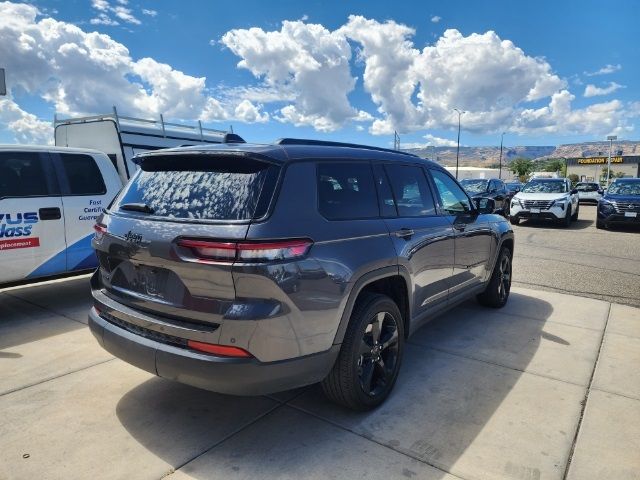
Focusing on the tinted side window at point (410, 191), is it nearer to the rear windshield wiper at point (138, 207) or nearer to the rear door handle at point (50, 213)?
the rear windshield wiper at point (138, 207)

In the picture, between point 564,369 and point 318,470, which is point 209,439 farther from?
point 564,369

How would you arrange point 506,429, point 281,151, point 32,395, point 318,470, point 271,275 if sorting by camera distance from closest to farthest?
1. point 271,275
2. point 318,470
3. point 281,151
4. point 506,429
5. point 32,395

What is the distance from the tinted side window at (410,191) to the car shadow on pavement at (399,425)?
4.40 feet

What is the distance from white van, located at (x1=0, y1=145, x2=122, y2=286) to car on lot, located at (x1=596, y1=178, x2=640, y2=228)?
45.4 feet

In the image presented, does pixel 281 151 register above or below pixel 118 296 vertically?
above

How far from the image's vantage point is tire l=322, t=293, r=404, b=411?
289cm

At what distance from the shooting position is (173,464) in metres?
2.56

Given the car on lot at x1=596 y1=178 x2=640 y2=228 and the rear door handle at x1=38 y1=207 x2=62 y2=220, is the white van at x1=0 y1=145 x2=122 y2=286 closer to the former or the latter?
the rear door handle at x1=38 y1=207 x2=62 y2=220

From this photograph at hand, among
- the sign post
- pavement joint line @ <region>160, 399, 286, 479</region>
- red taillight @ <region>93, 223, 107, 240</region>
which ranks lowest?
pavement joint line @ <region>160, 399, 286, 479</region>

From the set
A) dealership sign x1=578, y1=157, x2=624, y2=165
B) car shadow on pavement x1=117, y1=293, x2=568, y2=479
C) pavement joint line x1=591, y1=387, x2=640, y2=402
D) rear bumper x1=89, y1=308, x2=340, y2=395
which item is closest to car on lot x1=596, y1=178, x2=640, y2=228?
car shadow on pavement x1=117, y1=293, x2=568, y2=479

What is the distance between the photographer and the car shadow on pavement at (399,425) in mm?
2613

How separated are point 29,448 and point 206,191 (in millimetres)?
1843

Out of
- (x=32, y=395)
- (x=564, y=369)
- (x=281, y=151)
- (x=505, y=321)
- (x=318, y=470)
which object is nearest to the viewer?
(x=318, y=470)

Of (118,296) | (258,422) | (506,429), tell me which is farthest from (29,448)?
(506,429)
